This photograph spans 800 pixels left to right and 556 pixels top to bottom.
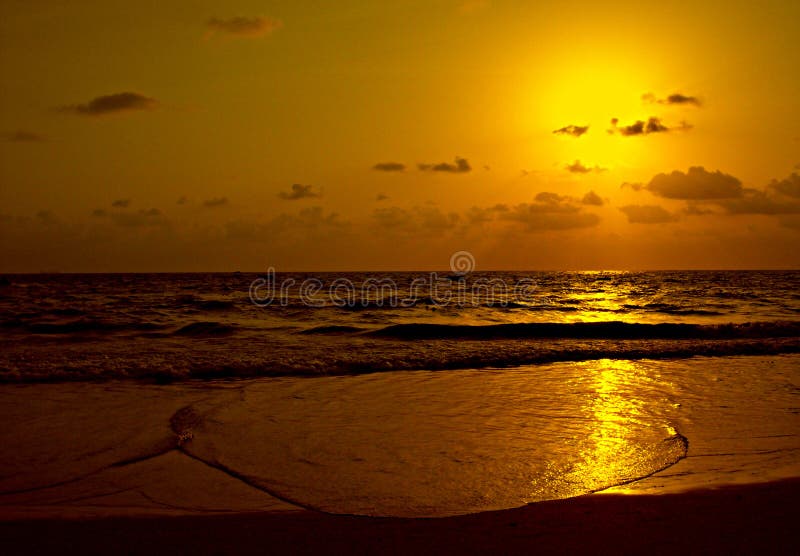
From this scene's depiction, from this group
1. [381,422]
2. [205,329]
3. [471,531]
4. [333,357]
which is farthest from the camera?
[205,329]

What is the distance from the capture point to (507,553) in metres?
4.39

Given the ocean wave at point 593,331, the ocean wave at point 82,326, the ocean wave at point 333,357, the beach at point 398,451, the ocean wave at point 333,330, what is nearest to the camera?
the beach at point 398,451

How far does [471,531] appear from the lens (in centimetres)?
477

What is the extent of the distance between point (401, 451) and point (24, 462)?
168 inches

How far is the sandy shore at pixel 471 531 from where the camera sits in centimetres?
449

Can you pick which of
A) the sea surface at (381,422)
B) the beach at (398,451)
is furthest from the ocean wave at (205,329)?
the beach at (398,451)

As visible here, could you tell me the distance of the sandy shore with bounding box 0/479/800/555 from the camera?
449 centimetres

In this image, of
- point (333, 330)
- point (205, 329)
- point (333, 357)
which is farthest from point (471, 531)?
point (205, 329)

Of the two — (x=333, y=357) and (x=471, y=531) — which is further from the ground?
(x=471, y=531)

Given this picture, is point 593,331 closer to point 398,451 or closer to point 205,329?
point 205,329

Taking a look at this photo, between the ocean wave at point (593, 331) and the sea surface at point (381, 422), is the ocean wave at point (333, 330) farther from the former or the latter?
the sea surface at point (381, 422)

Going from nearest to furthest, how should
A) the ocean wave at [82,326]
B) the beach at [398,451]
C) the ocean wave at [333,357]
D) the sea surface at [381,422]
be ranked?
the beach at [398,451], the sea surface at [381,422], the ocean wave at [333,357], the ocean wave at [82,326]

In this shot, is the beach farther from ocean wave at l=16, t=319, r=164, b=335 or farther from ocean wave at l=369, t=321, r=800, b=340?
ocean wave at l=16, t=319, r=164, b=335

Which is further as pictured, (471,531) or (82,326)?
(82,326)
